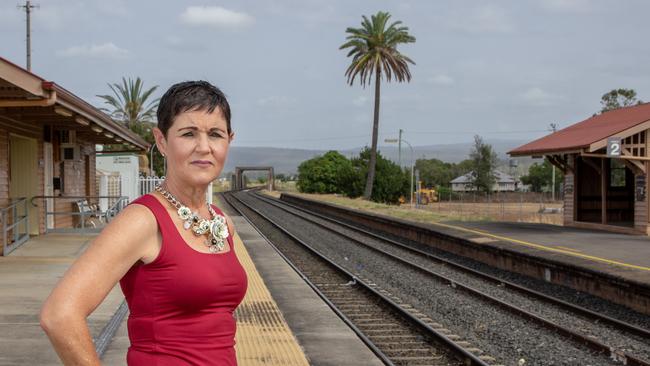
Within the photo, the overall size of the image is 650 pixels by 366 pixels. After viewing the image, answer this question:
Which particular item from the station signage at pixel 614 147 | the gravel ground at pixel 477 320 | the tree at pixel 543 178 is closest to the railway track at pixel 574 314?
the gravel ground at pixel 477 320

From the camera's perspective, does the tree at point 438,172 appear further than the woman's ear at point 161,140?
Yes

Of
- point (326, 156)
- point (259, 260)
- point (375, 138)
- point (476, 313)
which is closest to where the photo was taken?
point (476, 313)

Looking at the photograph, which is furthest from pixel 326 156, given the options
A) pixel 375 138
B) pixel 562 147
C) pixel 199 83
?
pixel 199 83

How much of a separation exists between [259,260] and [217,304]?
613 inches

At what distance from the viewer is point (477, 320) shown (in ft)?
34.8

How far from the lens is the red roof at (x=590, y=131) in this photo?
2094 cm

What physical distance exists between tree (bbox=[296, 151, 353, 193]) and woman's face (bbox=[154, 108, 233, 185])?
67901 millimetres

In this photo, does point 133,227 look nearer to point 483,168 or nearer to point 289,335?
point 289,335

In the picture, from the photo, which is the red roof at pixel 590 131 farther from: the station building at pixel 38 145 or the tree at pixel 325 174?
the tree at pixel 325 174

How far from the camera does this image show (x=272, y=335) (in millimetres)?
8109

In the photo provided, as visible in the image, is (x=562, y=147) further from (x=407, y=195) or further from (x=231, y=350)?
(x=407, y=195)

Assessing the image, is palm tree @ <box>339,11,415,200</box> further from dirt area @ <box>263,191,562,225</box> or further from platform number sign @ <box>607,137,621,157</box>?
platform number sign @ <box>607,137,621,157</box>

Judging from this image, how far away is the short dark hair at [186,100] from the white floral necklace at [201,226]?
0.22 metres

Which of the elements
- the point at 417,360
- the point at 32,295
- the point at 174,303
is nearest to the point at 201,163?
the point at 174,303
